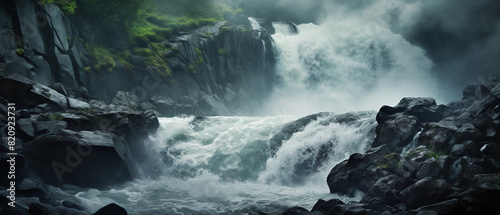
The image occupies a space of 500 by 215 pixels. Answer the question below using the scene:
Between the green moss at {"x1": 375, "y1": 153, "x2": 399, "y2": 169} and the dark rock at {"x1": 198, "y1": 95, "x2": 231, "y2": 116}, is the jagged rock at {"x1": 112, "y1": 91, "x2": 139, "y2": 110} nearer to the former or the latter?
the dark rock at {"x1": 198, "y1": 95, "x2": 231, "y2": 116}

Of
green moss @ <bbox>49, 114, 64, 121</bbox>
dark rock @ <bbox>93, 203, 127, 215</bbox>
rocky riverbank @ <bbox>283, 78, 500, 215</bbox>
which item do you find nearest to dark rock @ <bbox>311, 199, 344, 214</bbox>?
rocky riverbank @ <bbox>283, 78, 500, 215</bbox>

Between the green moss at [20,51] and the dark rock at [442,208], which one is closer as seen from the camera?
the dark rock at [442,208]

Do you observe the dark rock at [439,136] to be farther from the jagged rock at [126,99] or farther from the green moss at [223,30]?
the green moss at [223,30]

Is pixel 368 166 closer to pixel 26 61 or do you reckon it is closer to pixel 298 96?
pixel 26 61

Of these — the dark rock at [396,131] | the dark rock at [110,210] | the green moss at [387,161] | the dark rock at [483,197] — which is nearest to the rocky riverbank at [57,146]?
the dark rock at [110,210]

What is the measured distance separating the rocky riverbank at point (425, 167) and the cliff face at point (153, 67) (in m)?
18.4

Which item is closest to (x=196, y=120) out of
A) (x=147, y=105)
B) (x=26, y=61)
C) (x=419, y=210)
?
(x=147, y=105)

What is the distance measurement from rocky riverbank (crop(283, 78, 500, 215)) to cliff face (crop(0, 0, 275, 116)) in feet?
60.3

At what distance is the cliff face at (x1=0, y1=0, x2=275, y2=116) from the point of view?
18.6 meters

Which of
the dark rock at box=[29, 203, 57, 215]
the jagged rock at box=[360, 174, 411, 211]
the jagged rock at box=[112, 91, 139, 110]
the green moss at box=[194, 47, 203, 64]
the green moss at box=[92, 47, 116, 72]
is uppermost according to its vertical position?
the green moss at box=[194, 47, 203, 64]

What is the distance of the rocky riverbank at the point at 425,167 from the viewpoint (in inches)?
320

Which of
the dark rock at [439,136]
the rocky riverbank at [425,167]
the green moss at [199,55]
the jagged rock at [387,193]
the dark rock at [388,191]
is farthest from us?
the green moss at [199,55]

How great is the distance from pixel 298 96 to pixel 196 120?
888 inches

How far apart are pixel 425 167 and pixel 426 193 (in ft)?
5.96
